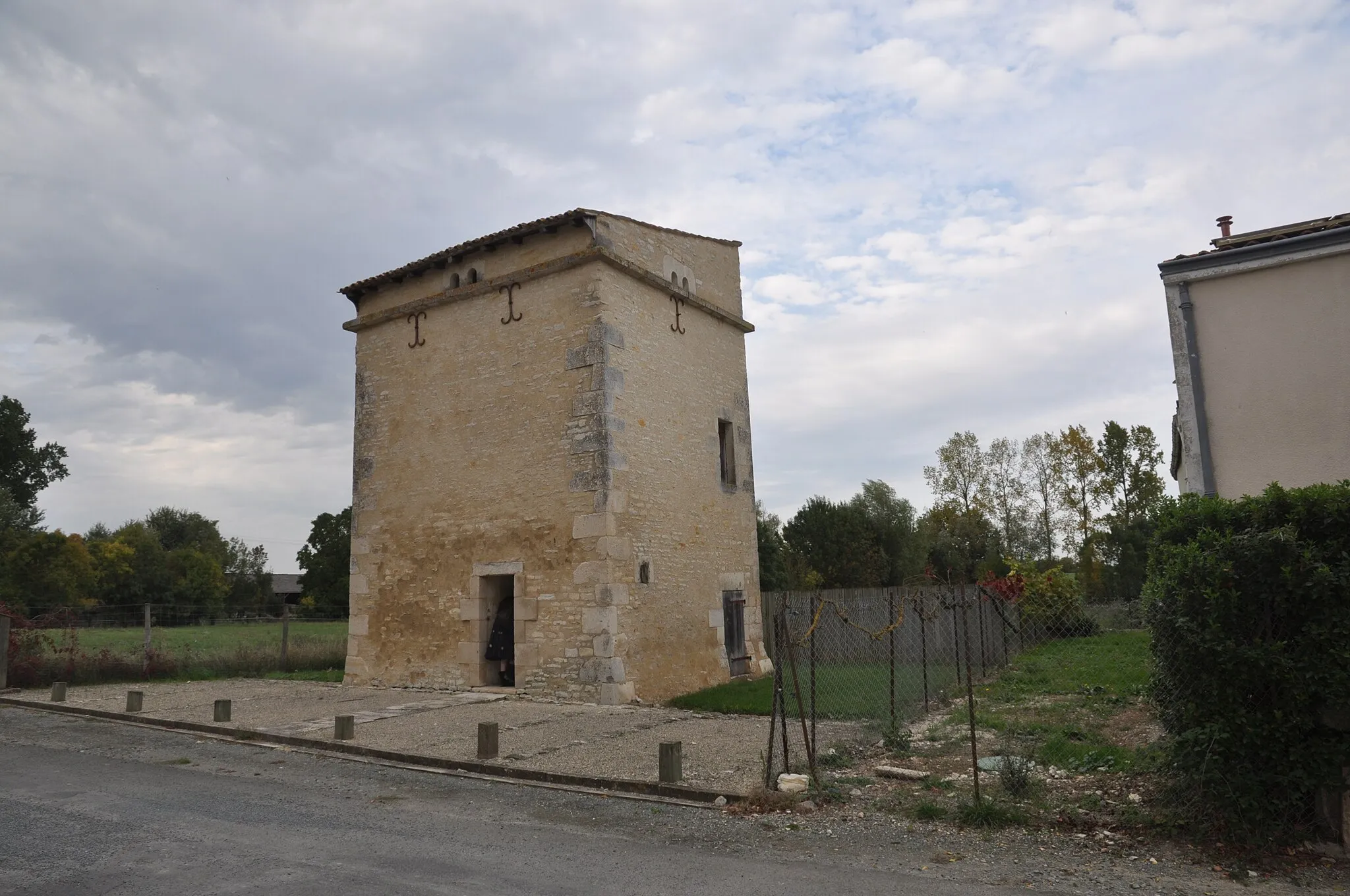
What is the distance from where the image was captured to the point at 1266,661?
4930 mm

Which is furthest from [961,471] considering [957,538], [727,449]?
[727,449]

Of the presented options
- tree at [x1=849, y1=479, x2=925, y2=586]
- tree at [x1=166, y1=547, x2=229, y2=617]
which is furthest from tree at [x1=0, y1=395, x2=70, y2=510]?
tree at [x1=849, y1=479, x2=925, y2=586]

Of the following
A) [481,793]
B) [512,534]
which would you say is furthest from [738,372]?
[481,793]

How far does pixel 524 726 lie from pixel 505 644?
3082 millimetres

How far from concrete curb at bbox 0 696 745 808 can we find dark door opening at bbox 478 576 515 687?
3.88 meters

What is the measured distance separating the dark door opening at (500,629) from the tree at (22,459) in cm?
4517

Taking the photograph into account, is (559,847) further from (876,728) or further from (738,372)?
(738,372)

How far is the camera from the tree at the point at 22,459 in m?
46.5

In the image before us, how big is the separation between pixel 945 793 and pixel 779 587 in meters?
27.0

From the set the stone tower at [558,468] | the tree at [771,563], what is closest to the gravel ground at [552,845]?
the stone tower at [558,468]

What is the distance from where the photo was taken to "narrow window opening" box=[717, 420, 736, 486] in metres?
15.3

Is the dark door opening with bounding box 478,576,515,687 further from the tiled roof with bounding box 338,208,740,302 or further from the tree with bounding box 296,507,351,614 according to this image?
the tree with bounding box 296,507,351,614

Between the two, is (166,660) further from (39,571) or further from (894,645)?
(39,571)

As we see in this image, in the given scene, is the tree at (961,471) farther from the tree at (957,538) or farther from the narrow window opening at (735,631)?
the narrow window opening at (735,631)
